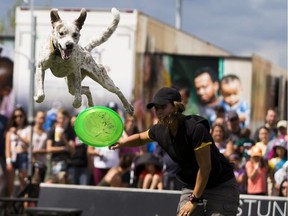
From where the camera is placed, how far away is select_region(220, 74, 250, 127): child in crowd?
63.8 feet

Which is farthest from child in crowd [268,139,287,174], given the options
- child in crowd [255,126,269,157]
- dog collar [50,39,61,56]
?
dog collar [50,39,61,56]

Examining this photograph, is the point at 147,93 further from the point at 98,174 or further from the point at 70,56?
the point at 70,56

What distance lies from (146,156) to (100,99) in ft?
12.8

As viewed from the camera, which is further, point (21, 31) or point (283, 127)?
point (21, 31)

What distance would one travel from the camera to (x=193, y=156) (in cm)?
971

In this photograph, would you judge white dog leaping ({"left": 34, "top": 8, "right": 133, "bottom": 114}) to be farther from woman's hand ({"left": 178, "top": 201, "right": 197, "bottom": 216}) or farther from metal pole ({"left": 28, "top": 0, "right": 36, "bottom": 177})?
metal pole ({"left": 28, "top": 0, "right": 36, "bottom": 177})

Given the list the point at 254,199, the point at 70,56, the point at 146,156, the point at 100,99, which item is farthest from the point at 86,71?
the point at 100,99

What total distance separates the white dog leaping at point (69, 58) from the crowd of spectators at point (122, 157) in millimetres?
4911

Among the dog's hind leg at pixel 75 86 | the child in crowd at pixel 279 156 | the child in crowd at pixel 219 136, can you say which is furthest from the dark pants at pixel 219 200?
the child in crowd at pixel 219 136

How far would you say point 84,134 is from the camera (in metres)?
9.91

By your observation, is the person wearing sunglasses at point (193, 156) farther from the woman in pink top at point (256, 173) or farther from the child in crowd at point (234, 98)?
the child in crowd at point (234, 98)

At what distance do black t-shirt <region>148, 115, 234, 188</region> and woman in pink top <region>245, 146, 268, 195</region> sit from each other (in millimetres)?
4906

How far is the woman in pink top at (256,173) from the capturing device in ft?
48.6

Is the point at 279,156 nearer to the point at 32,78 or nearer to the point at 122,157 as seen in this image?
the point at 122,157
